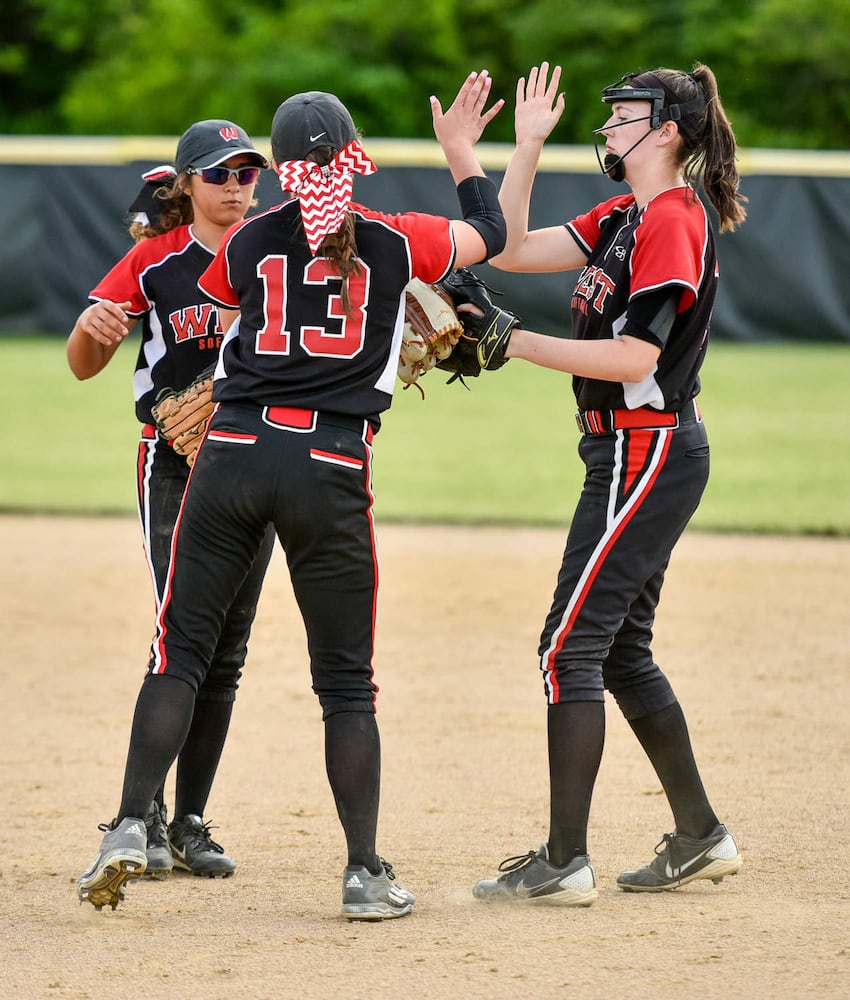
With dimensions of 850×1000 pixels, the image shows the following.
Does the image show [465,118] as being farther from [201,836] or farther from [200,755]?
[201,836]

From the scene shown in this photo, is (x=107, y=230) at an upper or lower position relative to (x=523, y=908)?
upper

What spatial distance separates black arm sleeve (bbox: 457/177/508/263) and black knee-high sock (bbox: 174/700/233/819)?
1383 millimetres

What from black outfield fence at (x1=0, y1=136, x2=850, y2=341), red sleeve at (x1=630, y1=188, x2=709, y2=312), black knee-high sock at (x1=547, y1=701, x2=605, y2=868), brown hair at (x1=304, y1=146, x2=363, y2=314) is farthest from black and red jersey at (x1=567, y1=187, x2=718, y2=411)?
black outfield fence at (x1=0, y1=136, x2=850, y2=341)

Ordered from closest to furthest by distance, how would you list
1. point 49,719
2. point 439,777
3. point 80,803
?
point 80,803 < point 439,777 < point 49,719

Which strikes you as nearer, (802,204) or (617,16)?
(802,204)

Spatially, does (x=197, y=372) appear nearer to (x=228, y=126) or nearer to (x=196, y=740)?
(x=228, y=126)

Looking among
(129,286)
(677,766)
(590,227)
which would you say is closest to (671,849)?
(677,766)

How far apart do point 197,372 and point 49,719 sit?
1.92m

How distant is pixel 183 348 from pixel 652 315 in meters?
1.25

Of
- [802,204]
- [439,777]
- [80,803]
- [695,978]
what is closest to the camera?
[695,978]

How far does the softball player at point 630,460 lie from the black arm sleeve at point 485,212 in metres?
0.23

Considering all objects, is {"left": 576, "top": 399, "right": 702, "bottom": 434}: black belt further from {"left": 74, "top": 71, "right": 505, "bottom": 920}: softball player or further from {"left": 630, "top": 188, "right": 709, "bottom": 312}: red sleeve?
{"left": 74, "top": 71, "right": 505, "bottom": 920}: softball player

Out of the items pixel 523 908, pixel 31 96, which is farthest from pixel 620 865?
pixel 31 96

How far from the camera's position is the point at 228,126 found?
3648 mm
